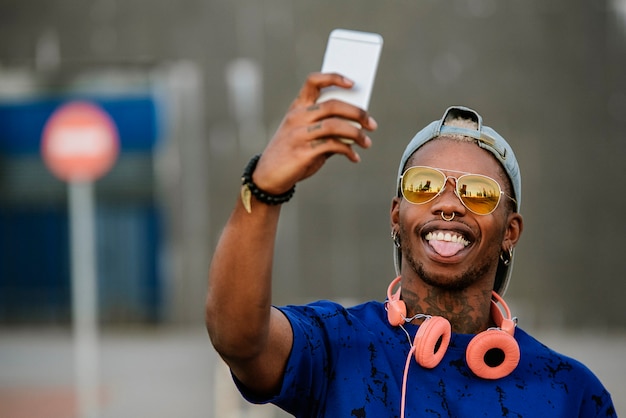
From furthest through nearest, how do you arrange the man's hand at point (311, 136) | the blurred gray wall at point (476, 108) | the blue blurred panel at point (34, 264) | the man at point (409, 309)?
the blue blurred panel at point (34, 264) → the blurred gray wall at point (476, 108) → the man at point (409, 309) → the man's hand at point (311, 136)

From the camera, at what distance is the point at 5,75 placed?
631 inches

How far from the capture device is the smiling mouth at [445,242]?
2684mm

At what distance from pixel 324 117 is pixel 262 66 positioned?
13.4 m

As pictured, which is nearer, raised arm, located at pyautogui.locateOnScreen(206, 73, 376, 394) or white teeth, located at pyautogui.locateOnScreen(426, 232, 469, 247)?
raised arm, located at pyautogui.locateOnScreen(206, 73, 376, 394)

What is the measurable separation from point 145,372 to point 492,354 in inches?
386

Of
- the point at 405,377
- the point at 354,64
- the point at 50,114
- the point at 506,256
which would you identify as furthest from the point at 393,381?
the point at 50,114

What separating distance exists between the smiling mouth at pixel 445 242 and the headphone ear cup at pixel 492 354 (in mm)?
222

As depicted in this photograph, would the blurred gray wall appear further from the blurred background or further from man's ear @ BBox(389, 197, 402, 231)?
man's ear @ BBox(389, 197, 402, 231)

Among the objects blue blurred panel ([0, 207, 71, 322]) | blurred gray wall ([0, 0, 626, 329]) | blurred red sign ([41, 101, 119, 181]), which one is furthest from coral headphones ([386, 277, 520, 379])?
blue blurred panel ([0, 207, 71, 322])

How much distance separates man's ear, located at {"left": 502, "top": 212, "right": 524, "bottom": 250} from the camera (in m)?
2.94

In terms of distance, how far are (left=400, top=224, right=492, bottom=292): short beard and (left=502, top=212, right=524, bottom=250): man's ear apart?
0.59 feet

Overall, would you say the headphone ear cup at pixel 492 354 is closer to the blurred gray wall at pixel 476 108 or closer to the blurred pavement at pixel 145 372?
the blurred pavement at pixel 145 372

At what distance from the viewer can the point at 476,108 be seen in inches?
577

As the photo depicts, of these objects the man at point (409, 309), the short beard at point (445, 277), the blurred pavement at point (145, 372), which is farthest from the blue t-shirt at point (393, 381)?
the blurred pavement at point (145, 372)
